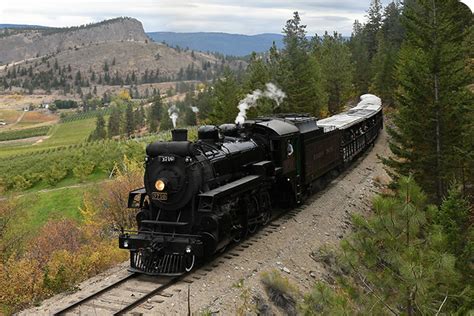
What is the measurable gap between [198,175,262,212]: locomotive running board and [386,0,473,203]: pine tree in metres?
9.34

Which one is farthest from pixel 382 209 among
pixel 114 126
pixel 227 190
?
pixel 114 126

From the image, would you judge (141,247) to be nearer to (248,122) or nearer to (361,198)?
(248,122)

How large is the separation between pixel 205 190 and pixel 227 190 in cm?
60

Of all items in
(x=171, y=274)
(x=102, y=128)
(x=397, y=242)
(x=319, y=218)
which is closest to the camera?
(x=397, y=242)

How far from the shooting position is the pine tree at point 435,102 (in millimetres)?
21219

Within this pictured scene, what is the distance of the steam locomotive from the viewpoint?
13134 millimetres

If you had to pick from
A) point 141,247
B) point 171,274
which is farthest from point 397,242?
point 141,247

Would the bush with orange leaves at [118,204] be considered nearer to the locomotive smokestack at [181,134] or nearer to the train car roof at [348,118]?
the train car roof at [348,118]

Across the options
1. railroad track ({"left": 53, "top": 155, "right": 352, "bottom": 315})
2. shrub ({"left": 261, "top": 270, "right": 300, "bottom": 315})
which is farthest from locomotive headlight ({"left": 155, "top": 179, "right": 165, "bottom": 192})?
shrub ({"left": 261, "top": 270, "right": 300, "bottom": 315})

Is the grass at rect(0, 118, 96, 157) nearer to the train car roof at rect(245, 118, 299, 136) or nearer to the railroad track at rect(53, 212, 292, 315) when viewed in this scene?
the train car roof at rect(245, 118, 299, 136)

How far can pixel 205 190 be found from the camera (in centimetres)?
1371

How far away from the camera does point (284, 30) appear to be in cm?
5412

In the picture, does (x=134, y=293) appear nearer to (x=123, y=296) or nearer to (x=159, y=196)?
(x=123, y=296)

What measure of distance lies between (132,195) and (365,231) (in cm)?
665
